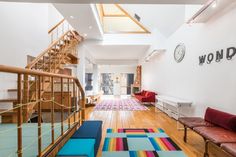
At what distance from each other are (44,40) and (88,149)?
5.55 m

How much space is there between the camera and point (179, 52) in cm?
502

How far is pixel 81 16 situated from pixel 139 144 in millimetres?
3958

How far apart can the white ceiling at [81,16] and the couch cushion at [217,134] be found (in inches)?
154

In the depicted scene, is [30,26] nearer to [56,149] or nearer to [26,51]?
[26,51]

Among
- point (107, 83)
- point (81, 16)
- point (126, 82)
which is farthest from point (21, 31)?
point (126, 82)

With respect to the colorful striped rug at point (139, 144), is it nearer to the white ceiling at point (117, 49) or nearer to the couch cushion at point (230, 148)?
the couch cushion at point (230, 148)

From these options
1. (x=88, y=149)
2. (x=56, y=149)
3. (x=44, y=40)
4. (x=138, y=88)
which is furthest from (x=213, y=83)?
(x=138, y=88)

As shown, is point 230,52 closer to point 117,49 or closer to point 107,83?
point 117,49

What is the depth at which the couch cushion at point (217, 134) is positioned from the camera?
214cm

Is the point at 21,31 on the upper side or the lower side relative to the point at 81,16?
lower

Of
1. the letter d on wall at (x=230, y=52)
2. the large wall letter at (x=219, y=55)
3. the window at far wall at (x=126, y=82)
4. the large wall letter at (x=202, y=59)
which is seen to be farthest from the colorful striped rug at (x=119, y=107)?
the window at far wall at (x=126, y=82)

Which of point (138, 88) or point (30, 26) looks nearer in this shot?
point (30, 26)

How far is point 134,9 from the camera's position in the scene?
23.5 feet

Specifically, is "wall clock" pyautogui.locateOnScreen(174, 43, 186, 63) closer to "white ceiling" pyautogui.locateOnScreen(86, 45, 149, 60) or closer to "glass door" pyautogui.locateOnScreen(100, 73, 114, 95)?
"white ceiling" pyautogui.locateOnScreen(86, 45, 149, 60)
